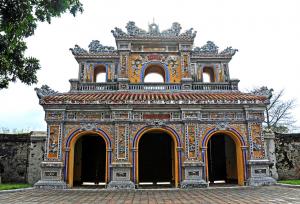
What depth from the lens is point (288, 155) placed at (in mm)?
15484

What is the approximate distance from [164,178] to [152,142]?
88.7 inches

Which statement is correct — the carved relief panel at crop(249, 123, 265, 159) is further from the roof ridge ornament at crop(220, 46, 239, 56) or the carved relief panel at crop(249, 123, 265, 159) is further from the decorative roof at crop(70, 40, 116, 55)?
the decorative roof at crop(70, 40, 116, 55)

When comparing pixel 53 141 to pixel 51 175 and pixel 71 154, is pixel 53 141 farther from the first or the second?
pixel 51 175

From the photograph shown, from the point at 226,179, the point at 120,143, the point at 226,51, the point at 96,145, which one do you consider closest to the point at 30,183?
the point at 96,145

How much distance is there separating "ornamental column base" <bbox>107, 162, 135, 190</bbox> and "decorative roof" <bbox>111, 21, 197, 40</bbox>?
8.08 metres

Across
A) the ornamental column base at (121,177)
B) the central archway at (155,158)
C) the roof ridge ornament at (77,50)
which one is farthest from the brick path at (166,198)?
the roof ridge ornament at (77,50)

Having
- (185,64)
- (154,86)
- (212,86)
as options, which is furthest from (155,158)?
(185,64)

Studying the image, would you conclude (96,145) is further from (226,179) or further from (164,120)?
(226,179)

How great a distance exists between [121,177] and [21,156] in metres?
6.58

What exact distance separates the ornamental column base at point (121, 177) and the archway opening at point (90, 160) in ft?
9.38

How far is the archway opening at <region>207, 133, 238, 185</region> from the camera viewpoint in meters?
15.2

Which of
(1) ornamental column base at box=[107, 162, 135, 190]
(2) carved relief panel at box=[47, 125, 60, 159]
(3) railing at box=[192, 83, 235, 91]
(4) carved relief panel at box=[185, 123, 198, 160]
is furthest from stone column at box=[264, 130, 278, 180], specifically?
(2) carved relief panel at box=[47, 125, 60, 159]

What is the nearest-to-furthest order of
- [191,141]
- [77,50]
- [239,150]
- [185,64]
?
[191,141] → [239,150] → [185,64] → [77,50]

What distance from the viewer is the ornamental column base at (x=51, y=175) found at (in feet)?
40.7
